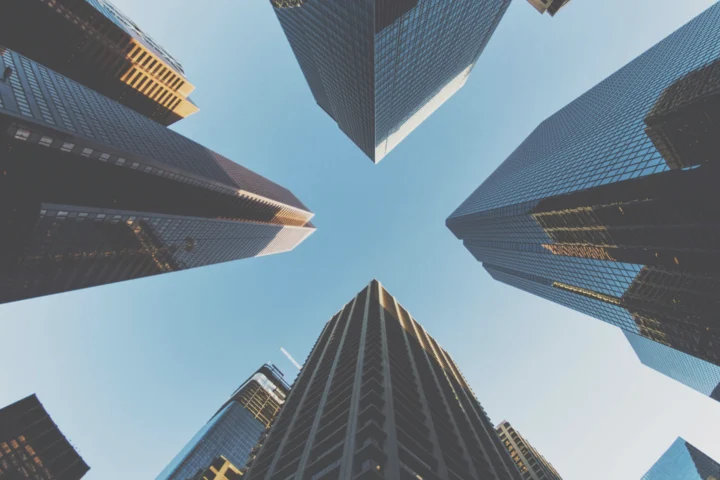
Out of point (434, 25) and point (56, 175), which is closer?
point (56, 175)

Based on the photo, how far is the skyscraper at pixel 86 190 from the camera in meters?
55.5

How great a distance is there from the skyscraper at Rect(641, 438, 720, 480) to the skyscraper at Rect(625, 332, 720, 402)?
71.1ft

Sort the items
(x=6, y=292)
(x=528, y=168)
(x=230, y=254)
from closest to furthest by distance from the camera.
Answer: (x=6, y=292) → (x=528, y=168) → (x=230, y=254)

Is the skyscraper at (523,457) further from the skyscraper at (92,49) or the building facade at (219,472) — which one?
the skyscraper at (92,49)

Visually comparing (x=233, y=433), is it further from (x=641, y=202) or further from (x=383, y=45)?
(x=641, y=202)

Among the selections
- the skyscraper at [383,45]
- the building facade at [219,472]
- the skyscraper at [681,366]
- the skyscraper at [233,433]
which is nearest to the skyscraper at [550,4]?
the skyscraper at [383,45]

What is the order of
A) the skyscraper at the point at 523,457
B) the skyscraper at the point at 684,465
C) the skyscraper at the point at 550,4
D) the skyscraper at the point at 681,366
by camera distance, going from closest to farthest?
the skyscraper at the point at 550,4, the skyscraper at the point at 523,457, the skyscraper at the point at 684,465, the skyscraper at the point at 681,366

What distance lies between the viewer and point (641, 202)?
2088 inches

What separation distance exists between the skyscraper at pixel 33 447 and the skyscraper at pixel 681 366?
153 meters

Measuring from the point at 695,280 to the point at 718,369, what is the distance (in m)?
98.1

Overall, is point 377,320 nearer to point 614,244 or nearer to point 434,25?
point 614,244

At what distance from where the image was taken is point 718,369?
119 metres

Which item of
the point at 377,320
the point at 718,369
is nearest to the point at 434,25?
the point at 377,320

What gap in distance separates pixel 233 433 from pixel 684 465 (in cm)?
17363
